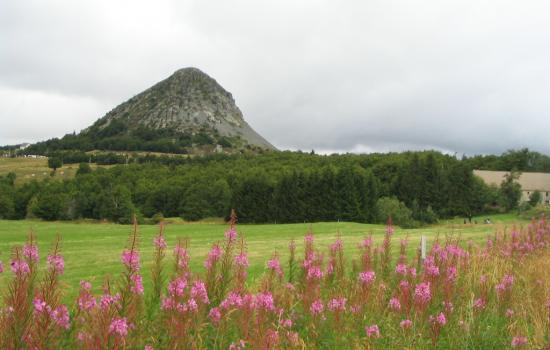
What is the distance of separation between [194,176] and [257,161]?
26192mm

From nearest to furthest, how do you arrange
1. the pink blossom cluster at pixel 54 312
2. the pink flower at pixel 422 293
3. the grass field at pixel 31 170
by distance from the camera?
the pink blossom cluster at pixel 54 312, the pink flower at pixel 422 293, the grass field at pixel 31 170

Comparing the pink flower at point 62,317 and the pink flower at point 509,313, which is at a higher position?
the pink flower at point 62,317

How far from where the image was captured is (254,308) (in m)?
4.43

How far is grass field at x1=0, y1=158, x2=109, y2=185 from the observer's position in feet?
461

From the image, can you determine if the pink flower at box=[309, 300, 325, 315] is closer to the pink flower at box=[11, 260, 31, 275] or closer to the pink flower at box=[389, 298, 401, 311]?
the pink flower at box=[389, 298, 401, 311]

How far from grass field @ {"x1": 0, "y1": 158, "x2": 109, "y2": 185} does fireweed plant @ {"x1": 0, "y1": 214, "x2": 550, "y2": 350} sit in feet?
460

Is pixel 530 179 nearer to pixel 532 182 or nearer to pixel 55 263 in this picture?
pixel 532 182

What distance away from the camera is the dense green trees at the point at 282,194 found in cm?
7219

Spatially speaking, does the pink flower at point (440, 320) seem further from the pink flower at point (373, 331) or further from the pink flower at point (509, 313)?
the pink flower at point (509, 313)

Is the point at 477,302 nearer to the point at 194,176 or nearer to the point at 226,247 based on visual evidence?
the point at 226,247

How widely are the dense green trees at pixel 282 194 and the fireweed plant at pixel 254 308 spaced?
61.5 meters

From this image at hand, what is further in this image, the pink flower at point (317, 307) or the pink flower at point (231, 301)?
the pink flower at point (317, 307)

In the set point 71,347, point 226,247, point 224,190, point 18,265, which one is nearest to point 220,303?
point 226,247

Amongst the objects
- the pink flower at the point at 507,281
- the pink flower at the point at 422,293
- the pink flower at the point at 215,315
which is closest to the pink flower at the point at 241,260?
the pink flower at the point at 215,315
